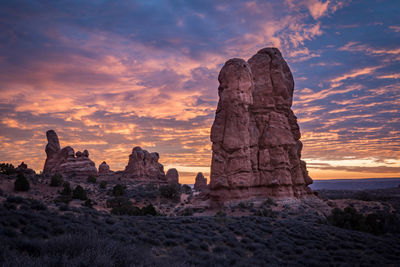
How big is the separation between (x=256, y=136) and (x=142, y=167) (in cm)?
3359

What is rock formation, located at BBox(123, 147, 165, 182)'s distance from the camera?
194 ft

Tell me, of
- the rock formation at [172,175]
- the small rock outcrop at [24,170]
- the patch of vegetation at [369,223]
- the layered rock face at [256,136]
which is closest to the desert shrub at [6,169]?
the small rock outcrop at [24,170]

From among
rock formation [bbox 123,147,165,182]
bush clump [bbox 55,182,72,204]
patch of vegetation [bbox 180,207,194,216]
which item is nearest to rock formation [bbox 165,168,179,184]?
rock formation [bbox 123,147,165,182]

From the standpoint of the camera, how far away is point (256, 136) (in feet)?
113

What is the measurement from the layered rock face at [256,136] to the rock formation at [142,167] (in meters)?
30.4

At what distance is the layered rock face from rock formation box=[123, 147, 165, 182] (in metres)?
30.4

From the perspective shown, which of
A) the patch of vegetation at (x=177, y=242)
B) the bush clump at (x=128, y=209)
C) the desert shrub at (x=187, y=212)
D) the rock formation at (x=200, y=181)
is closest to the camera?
the patch of vegetation at (x=177, y=242)

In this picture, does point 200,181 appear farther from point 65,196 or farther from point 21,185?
point 21,185

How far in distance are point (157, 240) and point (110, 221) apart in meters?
3.69

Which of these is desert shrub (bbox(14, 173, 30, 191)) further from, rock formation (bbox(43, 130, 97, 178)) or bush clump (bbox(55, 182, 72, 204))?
rock formation (bbox(43, 130, 97, 178))

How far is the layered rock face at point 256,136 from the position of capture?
1259 inches

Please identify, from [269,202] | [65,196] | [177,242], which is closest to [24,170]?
[65,196]

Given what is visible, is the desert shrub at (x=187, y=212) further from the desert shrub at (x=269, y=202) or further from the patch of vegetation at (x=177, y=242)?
the patch of vegetation at (x=177, y=242)

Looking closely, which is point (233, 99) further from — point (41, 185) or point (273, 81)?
point (41, 185)
